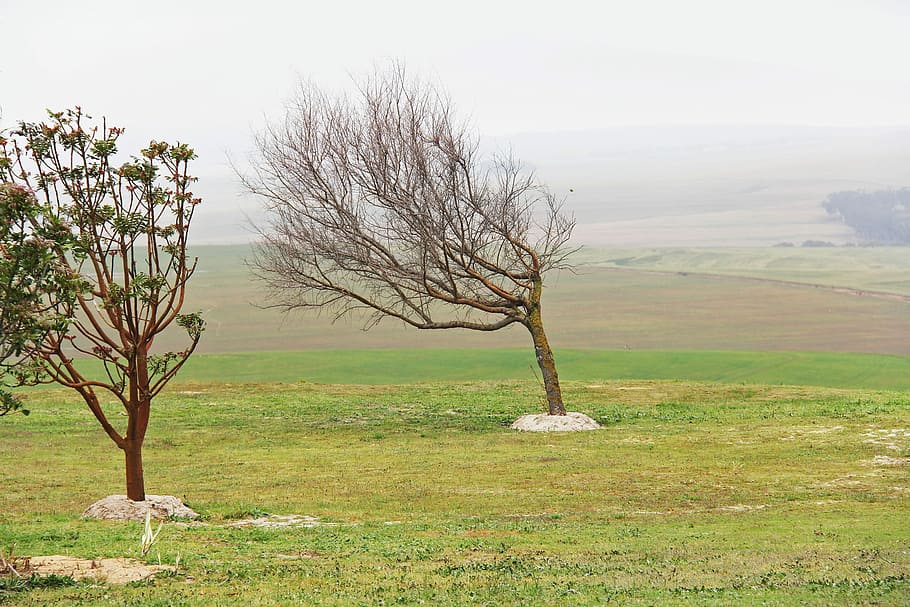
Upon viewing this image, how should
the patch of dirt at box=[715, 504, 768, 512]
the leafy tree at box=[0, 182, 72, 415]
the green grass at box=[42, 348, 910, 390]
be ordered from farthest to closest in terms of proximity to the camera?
the green grass at box=[42, 348, 910, 390], the patch of dirt at box=[715, 504, 768, 512], the leafy tree at box=[0, 182, 72, 415]

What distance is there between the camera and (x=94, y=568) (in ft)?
41.0

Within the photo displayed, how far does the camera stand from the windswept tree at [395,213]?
30.8 meters

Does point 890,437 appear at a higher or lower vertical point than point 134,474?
lower

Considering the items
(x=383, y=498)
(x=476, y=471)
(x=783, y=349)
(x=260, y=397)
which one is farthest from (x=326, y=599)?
(x=783, y=349)

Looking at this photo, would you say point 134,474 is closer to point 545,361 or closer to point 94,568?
point 94,568

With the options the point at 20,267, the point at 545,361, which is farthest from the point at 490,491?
the point at 545,361

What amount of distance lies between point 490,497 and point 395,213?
12833 mm

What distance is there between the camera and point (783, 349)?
237ft

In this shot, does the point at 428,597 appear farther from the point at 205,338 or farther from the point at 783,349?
the point at 205,338

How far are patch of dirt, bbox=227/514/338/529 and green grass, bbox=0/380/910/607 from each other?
337 millimetres

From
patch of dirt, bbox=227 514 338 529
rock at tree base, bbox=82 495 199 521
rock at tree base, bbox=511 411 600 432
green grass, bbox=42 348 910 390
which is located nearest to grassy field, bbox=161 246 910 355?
green grass, bbox=42 348 910 390

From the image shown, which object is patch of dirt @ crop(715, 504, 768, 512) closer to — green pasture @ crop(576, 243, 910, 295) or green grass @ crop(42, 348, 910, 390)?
green grass @ crop(42, 348, 910, 390)

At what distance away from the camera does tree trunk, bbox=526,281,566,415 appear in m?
31.5

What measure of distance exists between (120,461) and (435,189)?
1143 cm
